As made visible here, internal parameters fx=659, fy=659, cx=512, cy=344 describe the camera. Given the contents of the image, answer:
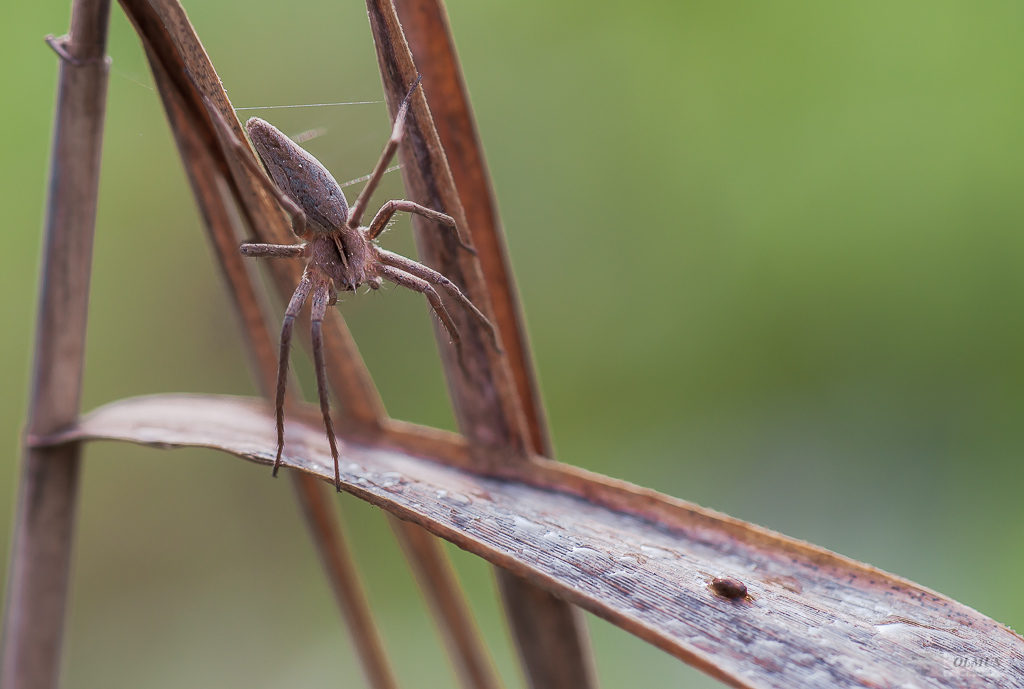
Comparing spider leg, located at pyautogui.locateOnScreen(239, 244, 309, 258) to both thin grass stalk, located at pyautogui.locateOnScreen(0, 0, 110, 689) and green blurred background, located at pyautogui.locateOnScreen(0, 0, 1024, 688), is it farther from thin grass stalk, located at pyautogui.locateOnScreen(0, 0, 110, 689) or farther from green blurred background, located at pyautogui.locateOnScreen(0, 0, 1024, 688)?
green blurred background, located at pyautogui.locateOnScreen(0, 0, 1024, 688)

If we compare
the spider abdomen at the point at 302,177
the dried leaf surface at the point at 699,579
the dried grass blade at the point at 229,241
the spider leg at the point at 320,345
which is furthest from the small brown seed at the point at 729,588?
the spider abdomen at the point at 302,177

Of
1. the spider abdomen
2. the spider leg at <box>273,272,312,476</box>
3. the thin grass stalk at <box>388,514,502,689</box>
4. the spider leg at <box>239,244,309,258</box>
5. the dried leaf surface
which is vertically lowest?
the thin grass stalk at <box>388,514,502,689</box>

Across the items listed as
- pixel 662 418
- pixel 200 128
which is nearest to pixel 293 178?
pixel 200 128

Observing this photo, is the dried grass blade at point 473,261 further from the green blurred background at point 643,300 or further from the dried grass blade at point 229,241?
the green blurred background at point 643,300

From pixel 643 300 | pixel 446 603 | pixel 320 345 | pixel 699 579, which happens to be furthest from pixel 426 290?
pixel 643 300

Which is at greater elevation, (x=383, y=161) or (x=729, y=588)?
(x=383, y=161)

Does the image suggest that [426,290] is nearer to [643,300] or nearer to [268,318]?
[268,318]

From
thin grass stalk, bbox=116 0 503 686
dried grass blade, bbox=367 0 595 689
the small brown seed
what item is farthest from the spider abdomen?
the small brown seed
